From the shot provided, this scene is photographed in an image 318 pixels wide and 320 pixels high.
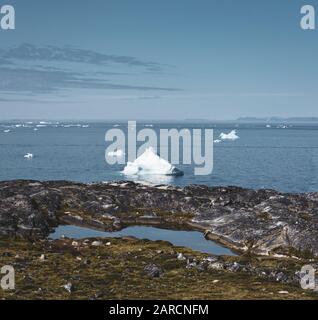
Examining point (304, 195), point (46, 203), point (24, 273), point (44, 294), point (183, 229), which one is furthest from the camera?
point (304, 195)

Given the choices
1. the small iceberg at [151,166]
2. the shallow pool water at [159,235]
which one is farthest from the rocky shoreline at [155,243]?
the small iceberg at [151,166]

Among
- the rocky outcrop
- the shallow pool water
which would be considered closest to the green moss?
the shallow pool water

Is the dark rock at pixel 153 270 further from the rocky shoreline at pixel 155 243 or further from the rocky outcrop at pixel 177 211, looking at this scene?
the rocky outcrop at pixel 177 211

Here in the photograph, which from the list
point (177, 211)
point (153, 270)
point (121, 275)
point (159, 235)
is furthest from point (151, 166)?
point (121, 275)

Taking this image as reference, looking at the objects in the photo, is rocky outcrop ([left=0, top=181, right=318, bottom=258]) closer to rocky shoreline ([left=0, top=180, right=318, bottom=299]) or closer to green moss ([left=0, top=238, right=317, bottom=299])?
rocky shoreline ([left=0, top=180, right=318, bottom=299])
